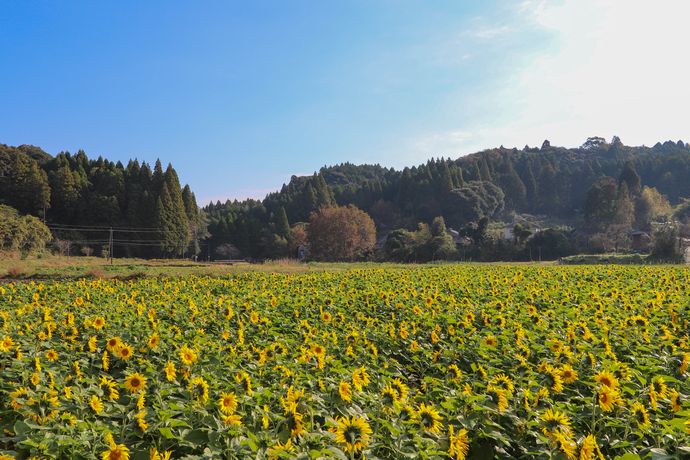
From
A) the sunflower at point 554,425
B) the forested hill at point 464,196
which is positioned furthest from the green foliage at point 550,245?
the sunflower at point 554,425

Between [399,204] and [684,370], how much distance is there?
71159mm

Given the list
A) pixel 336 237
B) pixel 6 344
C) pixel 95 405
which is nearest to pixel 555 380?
pixel 95 405

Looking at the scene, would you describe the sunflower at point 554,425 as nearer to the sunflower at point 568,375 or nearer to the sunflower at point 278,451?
the sunflower at point 568,375

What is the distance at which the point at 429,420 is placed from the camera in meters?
2.49

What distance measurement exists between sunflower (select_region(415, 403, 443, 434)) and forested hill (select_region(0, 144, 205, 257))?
51.7 meters

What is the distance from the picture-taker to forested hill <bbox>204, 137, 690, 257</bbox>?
61125 millimetres

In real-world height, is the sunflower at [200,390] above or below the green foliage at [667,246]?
below

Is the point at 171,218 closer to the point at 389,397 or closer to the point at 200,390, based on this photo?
the point at 200,390

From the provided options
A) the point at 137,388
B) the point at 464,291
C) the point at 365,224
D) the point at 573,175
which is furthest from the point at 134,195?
the point at 573,175

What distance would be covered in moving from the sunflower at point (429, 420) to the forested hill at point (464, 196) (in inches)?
2268

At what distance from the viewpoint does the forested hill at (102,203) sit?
49281mm

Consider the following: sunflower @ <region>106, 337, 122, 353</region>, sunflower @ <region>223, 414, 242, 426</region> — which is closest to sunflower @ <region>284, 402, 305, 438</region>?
sunflower @ <region>223, 414, 242, 426</region>

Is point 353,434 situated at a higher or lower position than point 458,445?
higher

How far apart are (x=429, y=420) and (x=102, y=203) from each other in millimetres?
57171
